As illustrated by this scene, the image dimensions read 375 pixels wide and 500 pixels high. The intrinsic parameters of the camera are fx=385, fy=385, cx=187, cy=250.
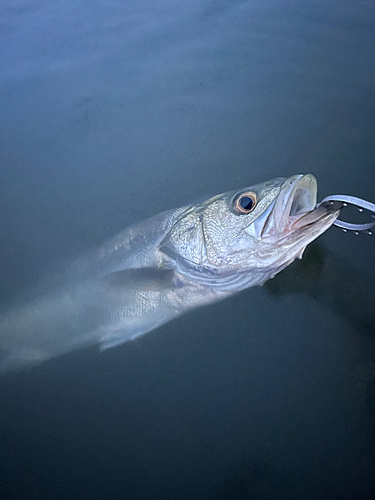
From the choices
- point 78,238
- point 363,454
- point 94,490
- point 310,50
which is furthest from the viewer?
point 310,50

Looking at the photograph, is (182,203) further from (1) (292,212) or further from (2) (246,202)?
(1) (292,212)

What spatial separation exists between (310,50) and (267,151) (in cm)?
149

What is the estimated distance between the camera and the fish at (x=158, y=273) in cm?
225

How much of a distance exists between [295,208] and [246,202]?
30 centimetres

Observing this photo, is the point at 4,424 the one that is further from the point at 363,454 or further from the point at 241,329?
the point at 363,454

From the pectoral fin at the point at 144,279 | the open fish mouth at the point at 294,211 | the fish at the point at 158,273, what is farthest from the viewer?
the pectoral fin at the point at 144,279

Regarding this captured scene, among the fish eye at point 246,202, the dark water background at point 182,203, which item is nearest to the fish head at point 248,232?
the fish eye at point 246,202

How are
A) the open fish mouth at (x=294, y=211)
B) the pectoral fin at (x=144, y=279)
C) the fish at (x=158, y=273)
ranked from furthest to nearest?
1. the pectoral fin at (x=144, y=279)
2. the fish at (x=158, y=273)
3. the open fish mouth at (x=294, y=211)

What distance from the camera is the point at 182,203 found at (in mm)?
3098

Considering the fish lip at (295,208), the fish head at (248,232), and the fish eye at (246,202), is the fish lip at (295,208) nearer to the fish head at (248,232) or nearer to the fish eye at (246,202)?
the fish head at (248,232)

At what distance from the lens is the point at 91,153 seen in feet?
11.8

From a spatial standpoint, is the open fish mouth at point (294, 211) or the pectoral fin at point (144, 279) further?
the pectoral fin at point (144, 279)

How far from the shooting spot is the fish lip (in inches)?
80.0

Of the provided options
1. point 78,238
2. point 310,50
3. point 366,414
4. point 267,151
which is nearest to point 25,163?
point 78,238
